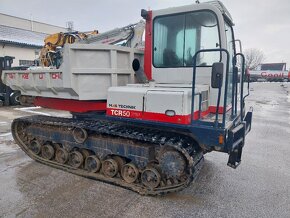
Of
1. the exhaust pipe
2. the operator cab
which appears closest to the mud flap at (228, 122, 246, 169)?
the operator cab

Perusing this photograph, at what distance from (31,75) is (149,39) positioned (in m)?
2.53

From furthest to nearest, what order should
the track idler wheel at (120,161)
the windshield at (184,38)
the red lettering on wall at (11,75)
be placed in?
the red lettering on wall at (11,75) < the track idler wheel at (120,161) < the windshield at (184,38)

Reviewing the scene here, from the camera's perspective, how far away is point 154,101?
11.4ft

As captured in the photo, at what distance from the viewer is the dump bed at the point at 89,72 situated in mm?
3957

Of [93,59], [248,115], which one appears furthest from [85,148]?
[248,115]

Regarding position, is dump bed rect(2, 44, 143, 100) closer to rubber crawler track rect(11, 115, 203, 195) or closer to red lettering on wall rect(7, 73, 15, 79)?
rubber crawler track rect(11, 115, 203, 195)

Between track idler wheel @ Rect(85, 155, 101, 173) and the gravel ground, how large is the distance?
0.23 m

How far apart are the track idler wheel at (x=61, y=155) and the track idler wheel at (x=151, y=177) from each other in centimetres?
183

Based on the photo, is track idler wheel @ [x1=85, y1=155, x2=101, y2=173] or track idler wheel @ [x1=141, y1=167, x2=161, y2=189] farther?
track idler wheel @ [x1=85, y1=155, x2=101, y2=173]

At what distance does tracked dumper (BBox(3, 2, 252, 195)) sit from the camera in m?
3.41

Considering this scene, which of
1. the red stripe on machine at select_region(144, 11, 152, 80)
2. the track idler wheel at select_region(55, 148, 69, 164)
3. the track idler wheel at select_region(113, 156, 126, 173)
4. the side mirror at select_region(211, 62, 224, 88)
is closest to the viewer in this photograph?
the side mirror at select_region(211, 62, 224, 88)

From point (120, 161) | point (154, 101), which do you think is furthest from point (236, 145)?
point (120, 161)

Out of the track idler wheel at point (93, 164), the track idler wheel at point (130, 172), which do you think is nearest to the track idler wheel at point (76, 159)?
the track idler wheel at point (93, 164)

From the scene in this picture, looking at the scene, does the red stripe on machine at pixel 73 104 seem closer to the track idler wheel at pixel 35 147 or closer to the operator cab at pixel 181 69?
the operator cab at pixel 181 69
